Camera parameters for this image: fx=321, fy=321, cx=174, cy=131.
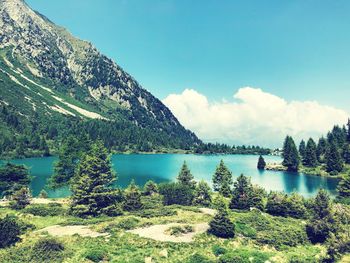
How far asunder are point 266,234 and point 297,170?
414 feet

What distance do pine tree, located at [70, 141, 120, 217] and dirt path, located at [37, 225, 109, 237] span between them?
770cm

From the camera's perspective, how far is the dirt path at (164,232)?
4156 cm

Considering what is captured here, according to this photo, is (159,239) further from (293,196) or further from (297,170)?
(297,170)

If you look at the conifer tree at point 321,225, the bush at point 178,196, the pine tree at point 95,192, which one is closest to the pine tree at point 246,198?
the bush at point 178,196

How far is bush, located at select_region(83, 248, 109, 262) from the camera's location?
34.2 m

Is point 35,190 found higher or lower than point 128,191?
lower

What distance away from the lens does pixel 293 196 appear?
200 ft

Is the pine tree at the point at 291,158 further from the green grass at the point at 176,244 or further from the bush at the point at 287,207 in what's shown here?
the green grass at the point at 176,244

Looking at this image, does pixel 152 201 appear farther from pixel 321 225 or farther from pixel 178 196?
pixel 321 225

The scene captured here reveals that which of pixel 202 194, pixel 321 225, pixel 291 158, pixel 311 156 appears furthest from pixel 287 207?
pixel 311 156

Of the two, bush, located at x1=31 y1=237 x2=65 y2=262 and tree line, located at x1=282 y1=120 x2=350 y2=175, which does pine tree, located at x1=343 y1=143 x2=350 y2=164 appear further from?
bush, located at x1=31 y1=237 x2=65 y2=262

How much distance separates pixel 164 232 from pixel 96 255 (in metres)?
11.7

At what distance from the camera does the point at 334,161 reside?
14225cm

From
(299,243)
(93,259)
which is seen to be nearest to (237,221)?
(299,243)
